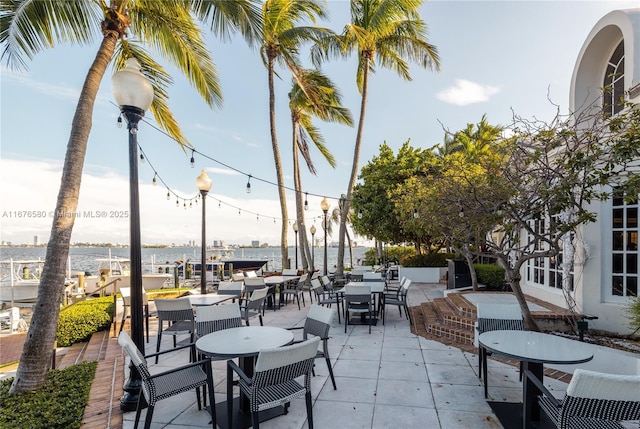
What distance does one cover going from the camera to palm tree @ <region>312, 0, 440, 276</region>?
1205 centimetres

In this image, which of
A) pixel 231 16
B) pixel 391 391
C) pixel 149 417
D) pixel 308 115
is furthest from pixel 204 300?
pixel 308 115

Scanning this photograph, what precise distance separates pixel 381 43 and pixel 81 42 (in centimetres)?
1081

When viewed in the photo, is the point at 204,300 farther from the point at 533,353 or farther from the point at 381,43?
the point at 381,43

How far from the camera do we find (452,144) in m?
24.1

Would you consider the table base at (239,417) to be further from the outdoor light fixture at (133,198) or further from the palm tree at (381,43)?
the palm tree at (381,43)

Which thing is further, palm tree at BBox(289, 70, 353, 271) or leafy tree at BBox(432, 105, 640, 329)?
palm tree at BBox(289, 70, 353, 271)

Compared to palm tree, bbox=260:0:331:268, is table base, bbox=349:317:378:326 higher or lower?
lower

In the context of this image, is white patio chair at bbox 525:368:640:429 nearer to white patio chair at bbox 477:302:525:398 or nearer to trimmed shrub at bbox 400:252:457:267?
white patio chair at bbox 477:302:525:398

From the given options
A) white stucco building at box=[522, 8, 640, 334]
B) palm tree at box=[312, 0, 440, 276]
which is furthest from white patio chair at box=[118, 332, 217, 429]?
palm tree at box=[312, 0, 440, 276]

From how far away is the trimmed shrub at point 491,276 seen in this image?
32.4ft

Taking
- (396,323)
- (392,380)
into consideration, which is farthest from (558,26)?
(392,380)

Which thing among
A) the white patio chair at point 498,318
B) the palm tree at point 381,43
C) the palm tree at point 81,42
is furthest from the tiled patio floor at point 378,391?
the palm tree at point 381,43

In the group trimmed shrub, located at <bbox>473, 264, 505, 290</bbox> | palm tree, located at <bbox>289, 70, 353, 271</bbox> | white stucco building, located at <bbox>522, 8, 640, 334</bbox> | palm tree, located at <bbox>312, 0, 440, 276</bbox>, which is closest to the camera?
white stucco building, located at <bbox>522, 8, 640, 334</bbox>

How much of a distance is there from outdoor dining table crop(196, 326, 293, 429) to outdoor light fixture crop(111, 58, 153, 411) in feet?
2.38
